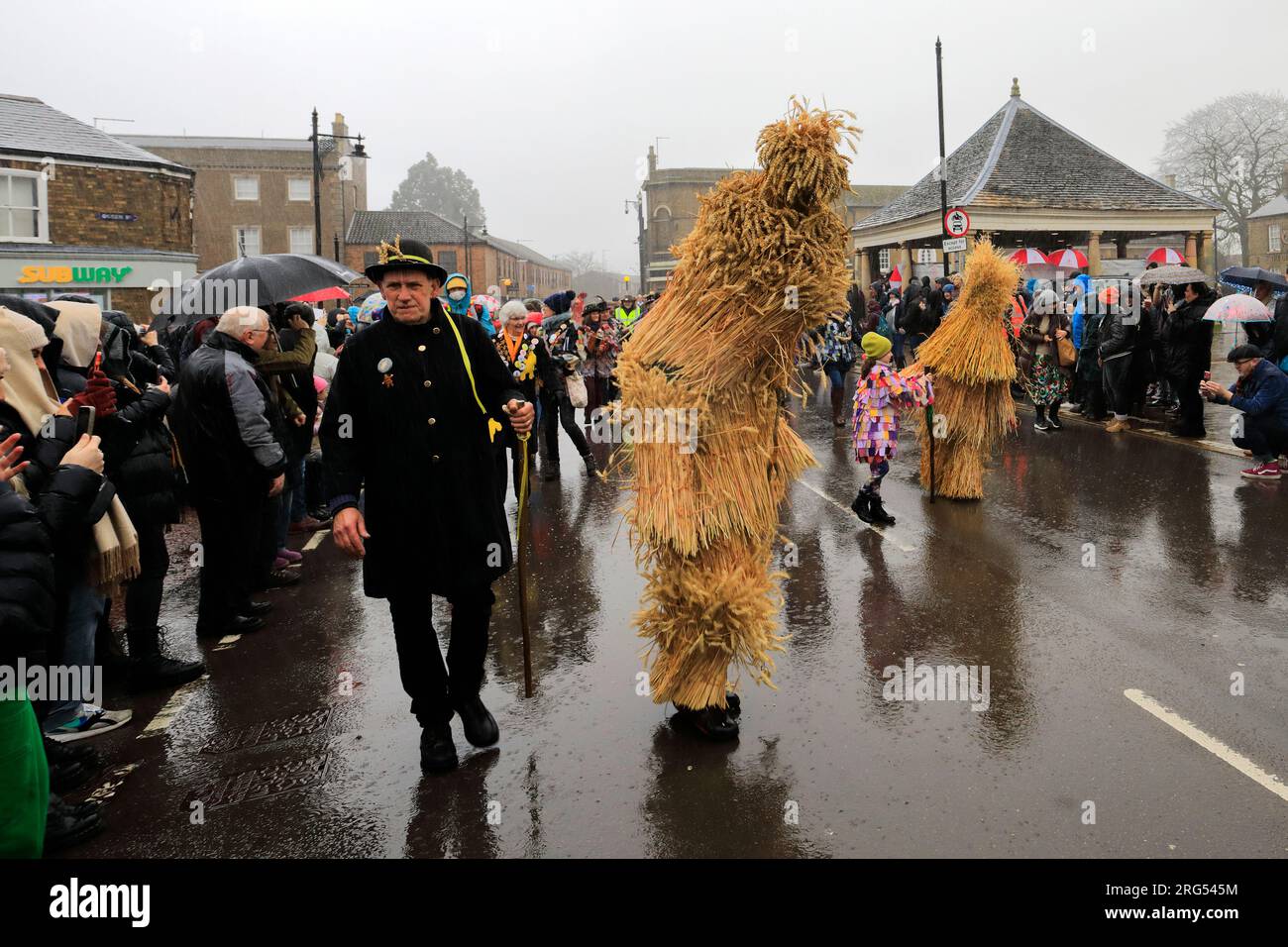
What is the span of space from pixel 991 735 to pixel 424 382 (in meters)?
3.00

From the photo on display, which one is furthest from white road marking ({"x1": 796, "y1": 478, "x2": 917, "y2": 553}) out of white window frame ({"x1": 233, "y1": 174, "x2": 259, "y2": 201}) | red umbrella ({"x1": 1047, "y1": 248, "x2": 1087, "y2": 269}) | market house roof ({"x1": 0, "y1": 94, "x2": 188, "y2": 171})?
white window frame ({"x1": 233, "y1": 174, "x2": 259, "y2": 201})

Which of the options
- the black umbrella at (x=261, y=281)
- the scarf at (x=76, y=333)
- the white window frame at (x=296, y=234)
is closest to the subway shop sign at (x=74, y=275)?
the black umbrella at (x=261, y=281)

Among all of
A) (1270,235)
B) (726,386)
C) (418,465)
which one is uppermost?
(1270,235)

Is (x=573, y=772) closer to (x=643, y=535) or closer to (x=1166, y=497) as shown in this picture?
(x=643, y=535)

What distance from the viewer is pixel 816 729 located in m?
4.23

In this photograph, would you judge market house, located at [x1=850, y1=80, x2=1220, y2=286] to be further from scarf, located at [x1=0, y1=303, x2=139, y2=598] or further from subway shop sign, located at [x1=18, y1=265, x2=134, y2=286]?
scarf, located at [x1=0, y1=303, x2=139, y2=598]

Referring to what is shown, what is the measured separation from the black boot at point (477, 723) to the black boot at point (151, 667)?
77.3 inches

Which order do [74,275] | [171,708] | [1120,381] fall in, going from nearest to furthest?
[171,708]
[1120,381]
[74,275]

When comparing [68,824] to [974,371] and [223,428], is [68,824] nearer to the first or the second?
[223,428]

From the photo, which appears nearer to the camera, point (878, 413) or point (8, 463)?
point (8, 463)

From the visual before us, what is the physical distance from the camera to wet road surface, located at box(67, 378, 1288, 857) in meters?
3.40

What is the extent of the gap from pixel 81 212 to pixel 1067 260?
87.7 feet

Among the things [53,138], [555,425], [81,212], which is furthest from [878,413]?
[53,138]
